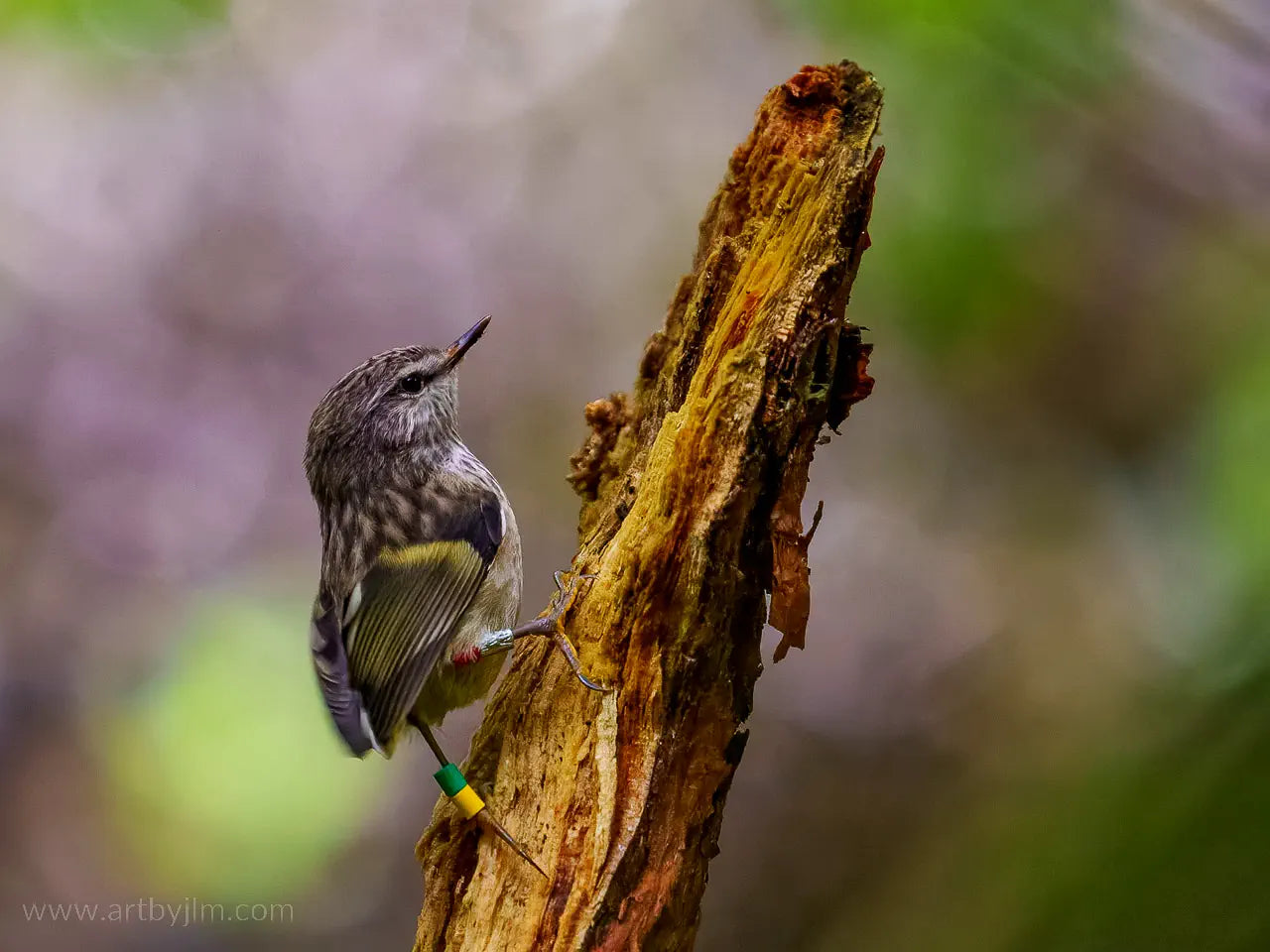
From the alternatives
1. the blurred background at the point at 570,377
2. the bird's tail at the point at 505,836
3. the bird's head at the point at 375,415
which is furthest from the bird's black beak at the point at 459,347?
the bird's tail at the point at 505,836

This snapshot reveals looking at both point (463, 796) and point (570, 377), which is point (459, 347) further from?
point (463, 796)

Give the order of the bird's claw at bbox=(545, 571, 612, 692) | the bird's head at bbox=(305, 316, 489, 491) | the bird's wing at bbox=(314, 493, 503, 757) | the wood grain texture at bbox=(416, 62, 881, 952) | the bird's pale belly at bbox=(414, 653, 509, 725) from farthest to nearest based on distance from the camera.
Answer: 1. the bird's head at bbox=(305, 316, 489, 491)
2. the bird's pale belly at bbox=(414, 653, 509, 725)
3. the bird's wing at bbox=(314, 493, 503, 757)
4. the bird's claw at bbox=(545, 571, 612, 692)
5. the wood grain texture at bbox=(416, 62, 881, 952)

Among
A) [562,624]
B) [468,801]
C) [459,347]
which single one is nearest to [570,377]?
[459,347]

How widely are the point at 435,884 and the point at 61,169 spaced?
2.26 m

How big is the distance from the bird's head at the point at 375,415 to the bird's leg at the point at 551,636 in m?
0.63

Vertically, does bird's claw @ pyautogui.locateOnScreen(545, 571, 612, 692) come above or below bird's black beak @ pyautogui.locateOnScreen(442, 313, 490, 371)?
below

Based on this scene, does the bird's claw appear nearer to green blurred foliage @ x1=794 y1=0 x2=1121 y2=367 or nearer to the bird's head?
the bird's head

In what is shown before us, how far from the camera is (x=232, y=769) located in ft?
9.31

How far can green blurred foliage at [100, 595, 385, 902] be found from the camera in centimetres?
281

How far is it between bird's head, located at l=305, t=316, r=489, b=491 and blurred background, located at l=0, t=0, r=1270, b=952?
333 millimetres

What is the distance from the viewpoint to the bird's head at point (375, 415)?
271 cm

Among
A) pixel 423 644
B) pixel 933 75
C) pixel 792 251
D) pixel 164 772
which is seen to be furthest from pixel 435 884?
pixel 933 75

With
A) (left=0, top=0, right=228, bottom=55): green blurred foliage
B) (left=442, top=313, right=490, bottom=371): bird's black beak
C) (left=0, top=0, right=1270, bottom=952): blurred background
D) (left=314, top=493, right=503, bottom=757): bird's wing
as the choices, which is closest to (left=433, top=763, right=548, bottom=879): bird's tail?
(left=314, top=493, right=503, bottom=757): bird's wing

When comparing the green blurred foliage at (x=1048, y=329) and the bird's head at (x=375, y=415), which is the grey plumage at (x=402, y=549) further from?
the green blurred foliage at (x=1048, y=329)
